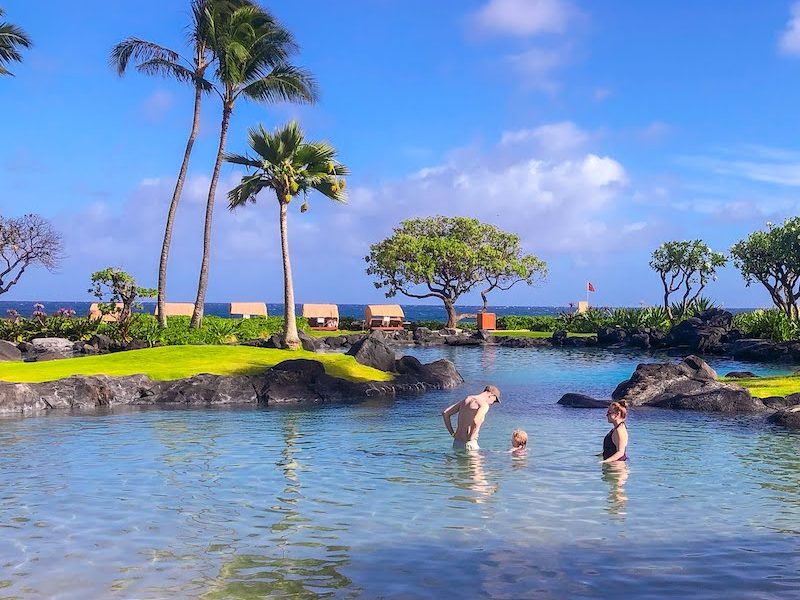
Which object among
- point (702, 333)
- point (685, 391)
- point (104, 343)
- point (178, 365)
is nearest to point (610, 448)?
point (685, 391)

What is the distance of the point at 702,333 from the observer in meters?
48.2

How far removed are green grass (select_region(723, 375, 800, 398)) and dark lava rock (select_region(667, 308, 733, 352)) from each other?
65.7 ft

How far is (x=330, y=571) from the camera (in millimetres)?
8242

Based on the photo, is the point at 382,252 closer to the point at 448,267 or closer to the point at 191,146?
the point at 448,267

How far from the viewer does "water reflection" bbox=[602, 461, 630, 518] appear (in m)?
11.1

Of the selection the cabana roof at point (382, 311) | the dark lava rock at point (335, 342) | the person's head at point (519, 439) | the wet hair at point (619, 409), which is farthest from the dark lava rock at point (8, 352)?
the cabana roof at point (382, 311)

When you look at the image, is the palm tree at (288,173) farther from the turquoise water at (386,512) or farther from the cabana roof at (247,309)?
the cabana roof at (247,309)

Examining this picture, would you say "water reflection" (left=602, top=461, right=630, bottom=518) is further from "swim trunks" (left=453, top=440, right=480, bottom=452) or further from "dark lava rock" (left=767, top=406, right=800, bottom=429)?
"dark lava rock" (left=767, top=406, right=800, bottom=429)

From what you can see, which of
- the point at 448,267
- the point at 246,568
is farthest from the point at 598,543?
the point at 448,267

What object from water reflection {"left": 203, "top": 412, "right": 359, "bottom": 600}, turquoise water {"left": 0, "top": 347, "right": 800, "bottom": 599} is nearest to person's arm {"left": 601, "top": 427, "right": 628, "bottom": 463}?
turquoise water {"left": 0, "top": 347, "right": 800, "bottom": 599}

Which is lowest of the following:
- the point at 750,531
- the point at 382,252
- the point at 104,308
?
the point at 750,531

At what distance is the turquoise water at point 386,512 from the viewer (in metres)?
8.00

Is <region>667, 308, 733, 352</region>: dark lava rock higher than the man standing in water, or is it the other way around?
<region>667, 308, 733, 352</region>: dark lava rock

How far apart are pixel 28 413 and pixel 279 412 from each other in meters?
6.33
